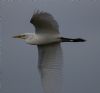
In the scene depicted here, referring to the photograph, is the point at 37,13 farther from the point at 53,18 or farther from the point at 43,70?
the point at 43,70

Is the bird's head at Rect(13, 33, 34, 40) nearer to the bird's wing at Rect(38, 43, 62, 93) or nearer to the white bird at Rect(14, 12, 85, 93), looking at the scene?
the white bird at Rect(14, 12, 85, 93)

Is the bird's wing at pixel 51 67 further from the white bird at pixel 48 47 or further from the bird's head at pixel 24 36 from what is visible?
the bird's head at pixel 24 36

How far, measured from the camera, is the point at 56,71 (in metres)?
7.58

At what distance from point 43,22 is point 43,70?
49 centimetres

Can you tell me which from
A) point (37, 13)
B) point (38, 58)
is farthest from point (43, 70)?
point (37, 13)

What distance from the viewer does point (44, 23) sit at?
A: 743 cm

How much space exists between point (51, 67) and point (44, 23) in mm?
420

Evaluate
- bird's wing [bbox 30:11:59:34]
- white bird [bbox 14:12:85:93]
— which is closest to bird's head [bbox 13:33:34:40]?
white bird [bbox 14:12:85:93]

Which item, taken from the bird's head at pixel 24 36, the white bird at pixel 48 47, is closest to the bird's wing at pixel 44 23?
the white bird at pixel 48 47

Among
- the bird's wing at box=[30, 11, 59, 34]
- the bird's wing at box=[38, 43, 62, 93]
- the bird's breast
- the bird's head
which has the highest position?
the bird's wing at box=[30, 11, 59, 34]

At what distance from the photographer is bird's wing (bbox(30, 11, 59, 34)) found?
287 inches

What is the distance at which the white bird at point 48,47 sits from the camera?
7.43m

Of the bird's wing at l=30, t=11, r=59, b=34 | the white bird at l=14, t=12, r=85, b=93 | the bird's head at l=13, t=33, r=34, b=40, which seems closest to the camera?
the bird's wing at l=30, t=11, r=59, b=34

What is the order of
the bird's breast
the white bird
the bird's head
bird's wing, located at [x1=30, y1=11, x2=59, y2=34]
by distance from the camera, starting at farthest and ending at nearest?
the bird's head → the bird's breast → the white bird → bird's wing, located at [x1=30, y1=11, x2=59, y2=34]
